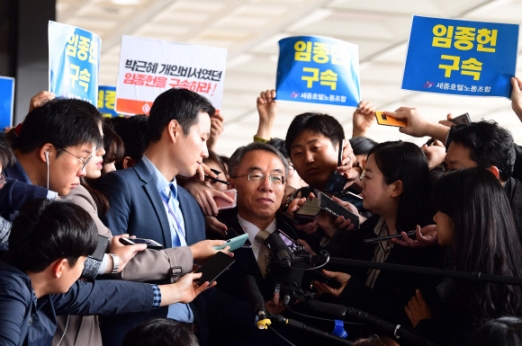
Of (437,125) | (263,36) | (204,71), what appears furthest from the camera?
(263,36)

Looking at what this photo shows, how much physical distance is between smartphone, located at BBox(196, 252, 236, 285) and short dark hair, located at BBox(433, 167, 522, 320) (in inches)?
31.0

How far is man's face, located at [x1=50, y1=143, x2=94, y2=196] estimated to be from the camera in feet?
10.1

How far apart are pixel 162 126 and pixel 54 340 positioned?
1.00 meters

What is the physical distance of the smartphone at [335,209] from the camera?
3.40 m

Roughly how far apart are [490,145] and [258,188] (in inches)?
37.8

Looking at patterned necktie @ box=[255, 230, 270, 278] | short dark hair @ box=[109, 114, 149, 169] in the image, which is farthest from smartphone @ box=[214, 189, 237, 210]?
short dark hair @ box=[109, 114, 149, 169]

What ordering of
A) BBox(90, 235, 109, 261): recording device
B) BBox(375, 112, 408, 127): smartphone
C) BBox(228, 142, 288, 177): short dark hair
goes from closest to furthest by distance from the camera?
BBox(90, 235, 109, 261): recording device
BBox(228, 142, 288, 177): short dark hair
BBox(375, 112, 408, 127): smartphone

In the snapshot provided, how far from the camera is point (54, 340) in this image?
2.93 metres

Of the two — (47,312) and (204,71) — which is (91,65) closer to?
(204,71)

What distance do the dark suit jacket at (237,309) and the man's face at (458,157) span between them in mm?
890

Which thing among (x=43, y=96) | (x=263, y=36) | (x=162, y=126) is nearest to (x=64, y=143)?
(x=162, y=126)

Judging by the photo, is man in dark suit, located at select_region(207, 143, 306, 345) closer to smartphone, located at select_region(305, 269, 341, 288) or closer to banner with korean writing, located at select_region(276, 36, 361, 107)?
smartphone, located at select_region(305, 269, 341, 288)

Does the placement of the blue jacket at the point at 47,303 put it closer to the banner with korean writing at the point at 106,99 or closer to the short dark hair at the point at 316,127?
the short dark hair at the point at 316,127

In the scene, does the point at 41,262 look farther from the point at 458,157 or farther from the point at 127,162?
the point at 458,157
